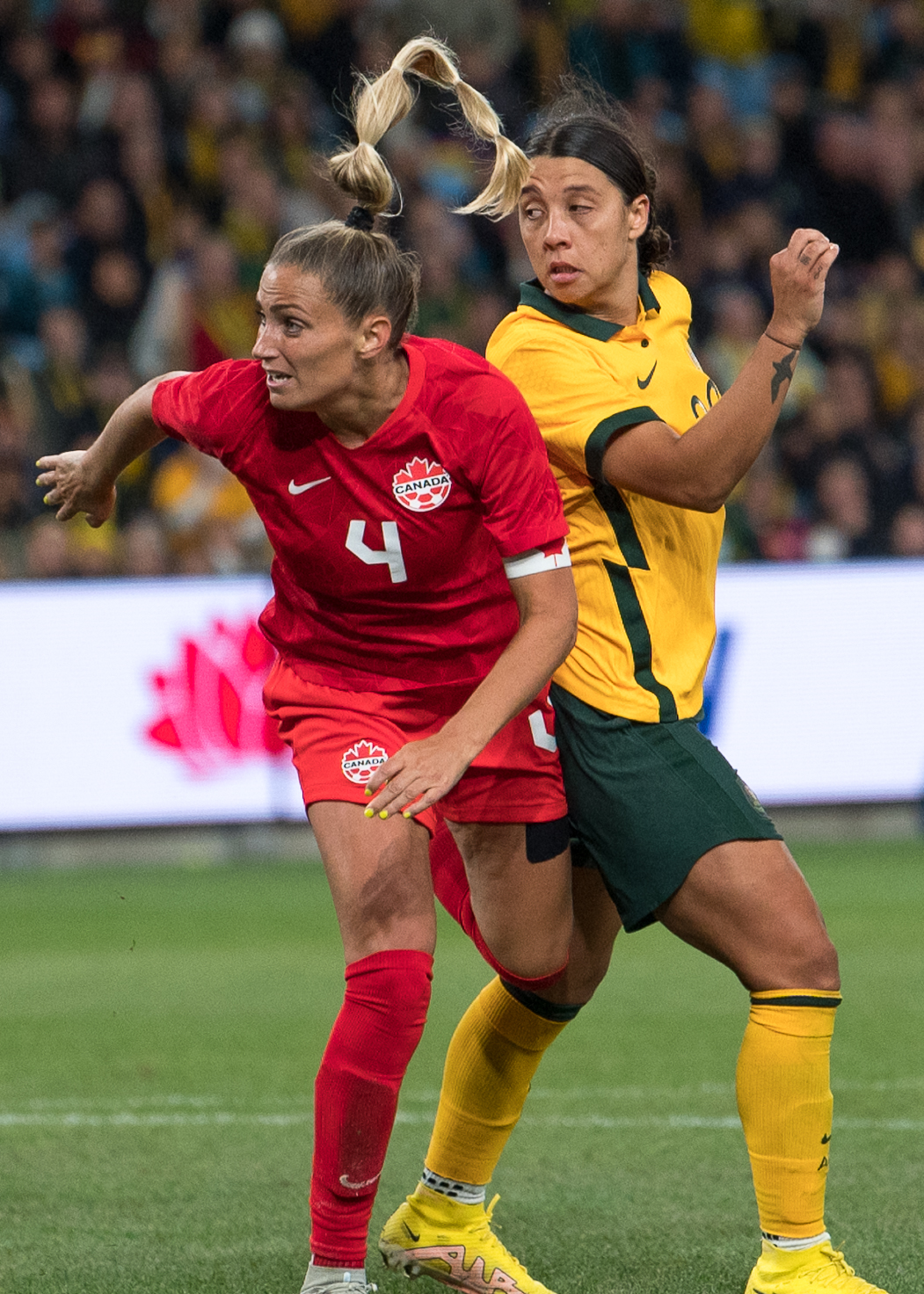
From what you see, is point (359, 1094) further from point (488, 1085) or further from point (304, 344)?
point (304, 344)

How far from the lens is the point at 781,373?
3.15m

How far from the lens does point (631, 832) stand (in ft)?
10.5

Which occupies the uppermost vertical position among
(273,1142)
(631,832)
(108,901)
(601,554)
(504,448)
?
(504,448)

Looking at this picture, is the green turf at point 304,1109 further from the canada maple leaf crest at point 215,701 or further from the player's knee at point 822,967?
the canada maple leaf crest at point 215,701

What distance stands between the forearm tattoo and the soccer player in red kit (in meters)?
0.41

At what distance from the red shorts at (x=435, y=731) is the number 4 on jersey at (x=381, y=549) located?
0.28m

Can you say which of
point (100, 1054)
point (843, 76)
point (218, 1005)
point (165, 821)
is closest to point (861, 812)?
point (165, 821)

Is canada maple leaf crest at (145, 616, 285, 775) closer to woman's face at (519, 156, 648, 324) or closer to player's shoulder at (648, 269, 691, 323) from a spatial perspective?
player's shoulder at (648, 269, 691, 323)

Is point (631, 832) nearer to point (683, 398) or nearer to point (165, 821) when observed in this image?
point (683, 398)

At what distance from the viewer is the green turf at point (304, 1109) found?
3.63m

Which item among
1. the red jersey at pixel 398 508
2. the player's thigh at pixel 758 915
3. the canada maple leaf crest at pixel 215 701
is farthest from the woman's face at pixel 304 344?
the canada maple leaf crest at pixel 215 701

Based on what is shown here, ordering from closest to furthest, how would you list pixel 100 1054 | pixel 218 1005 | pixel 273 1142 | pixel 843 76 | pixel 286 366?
1. pixel 286 366
2. pixel 273 1142
3. pixel 100 1054
4. pixel 218 1005
5. pixel 843 76

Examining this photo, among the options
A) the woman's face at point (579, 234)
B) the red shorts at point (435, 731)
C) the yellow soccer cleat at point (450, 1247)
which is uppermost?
the woman's face at point (579, 234)

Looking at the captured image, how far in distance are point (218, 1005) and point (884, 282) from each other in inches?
316
